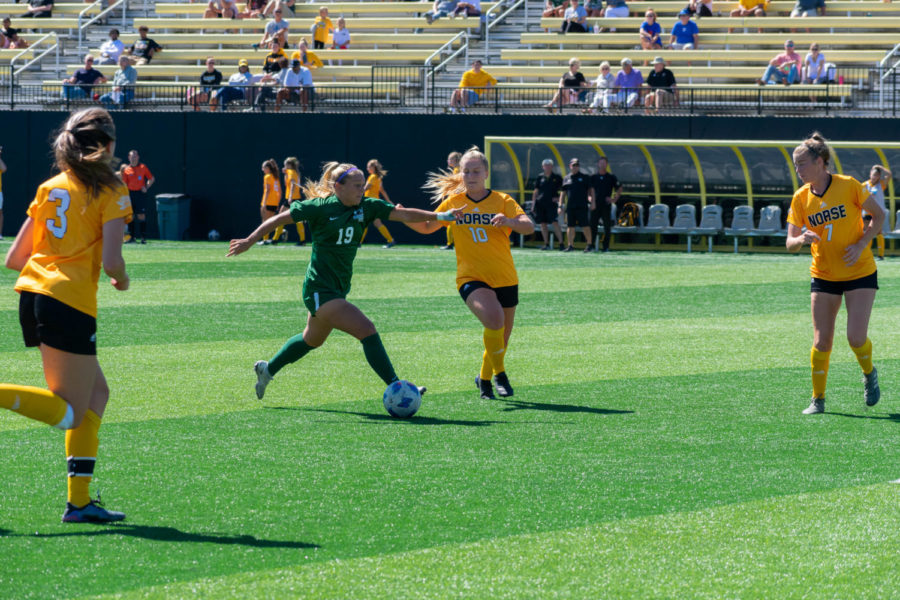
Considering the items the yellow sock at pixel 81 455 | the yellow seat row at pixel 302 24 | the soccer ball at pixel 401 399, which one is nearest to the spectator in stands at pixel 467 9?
the yellow seat row at pixel 302 24

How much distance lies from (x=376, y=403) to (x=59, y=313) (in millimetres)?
4059

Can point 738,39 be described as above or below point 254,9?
below

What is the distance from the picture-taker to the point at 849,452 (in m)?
7.38

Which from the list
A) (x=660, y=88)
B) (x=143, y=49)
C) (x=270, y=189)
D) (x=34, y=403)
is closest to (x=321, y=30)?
(x=143, y=49)

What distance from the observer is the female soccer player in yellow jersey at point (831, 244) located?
336 inches

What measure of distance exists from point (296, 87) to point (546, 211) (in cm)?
666

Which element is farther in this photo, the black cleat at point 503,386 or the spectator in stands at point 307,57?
the spectator in stands at point 307,57

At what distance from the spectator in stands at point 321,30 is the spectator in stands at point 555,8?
5.47 metres

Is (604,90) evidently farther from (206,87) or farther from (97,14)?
(97,14)

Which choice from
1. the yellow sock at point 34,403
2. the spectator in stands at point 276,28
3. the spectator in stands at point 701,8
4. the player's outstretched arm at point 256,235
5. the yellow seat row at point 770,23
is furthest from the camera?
the spectator in stands at point 276,28

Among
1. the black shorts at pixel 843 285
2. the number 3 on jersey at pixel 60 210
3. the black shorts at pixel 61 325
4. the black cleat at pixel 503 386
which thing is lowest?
the black cleat at pixel 503 386

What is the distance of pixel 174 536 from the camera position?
17.8 feet

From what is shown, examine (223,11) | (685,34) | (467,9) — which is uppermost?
(223,11)

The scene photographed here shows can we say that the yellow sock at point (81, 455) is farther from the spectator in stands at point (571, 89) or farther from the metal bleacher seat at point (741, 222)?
the spectator in stands at point (571, 89)
